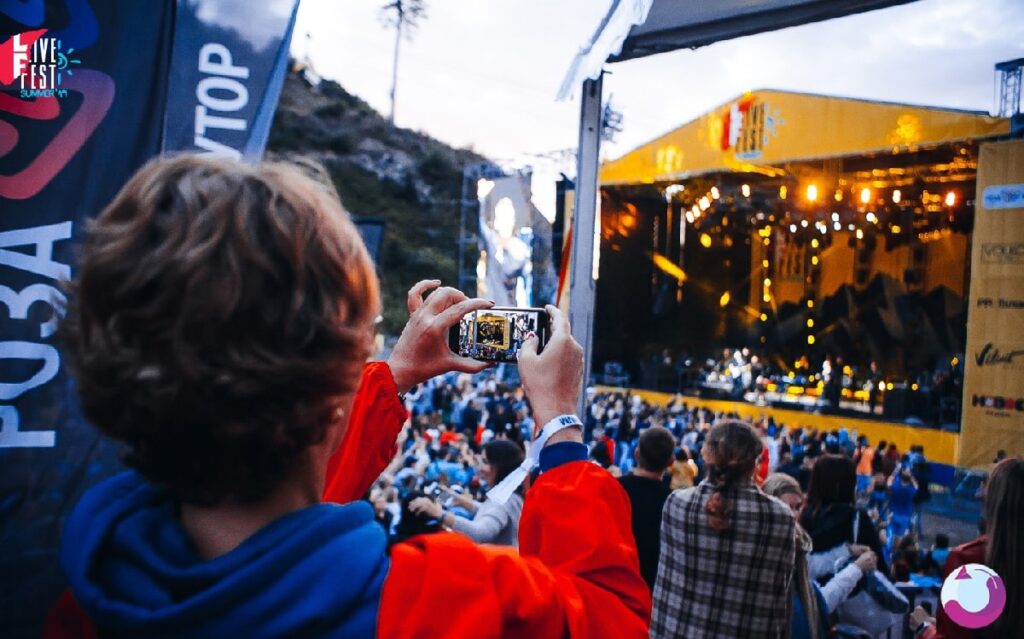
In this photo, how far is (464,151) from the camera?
51.9m

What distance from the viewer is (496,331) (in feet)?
4.66

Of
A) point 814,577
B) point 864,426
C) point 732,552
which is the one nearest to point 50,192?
point 732,552

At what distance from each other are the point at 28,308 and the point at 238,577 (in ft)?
4.91

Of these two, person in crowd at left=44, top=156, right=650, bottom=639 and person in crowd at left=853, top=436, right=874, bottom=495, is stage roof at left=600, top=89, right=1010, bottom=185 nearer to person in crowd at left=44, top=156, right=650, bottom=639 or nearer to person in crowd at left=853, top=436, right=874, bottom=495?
person in crowd at left=853, top=436, right=874, bottom=495

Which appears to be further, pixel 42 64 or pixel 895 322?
pixel 895 322

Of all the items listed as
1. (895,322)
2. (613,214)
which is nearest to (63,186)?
(613,214)

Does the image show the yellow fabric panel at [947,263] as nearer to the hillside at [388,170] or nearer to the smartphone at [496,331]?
the hillside at [388,170]

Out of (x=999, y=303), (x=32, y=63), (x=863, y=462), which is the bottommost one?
(x=863, y=462)

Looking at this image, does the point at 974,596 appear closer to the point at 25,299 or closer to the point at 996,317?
the point at 25,299

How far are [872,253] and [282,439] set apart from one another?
24155mm

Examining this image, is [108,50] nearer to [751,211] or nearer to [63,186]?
[63,186]

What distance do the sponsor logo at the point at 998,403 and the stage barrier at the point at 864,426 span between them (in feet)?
6.34

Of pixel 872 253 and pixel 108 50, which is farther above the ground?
pixel 872 253

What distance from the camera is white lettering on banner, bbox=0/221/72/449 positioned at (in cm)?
181
